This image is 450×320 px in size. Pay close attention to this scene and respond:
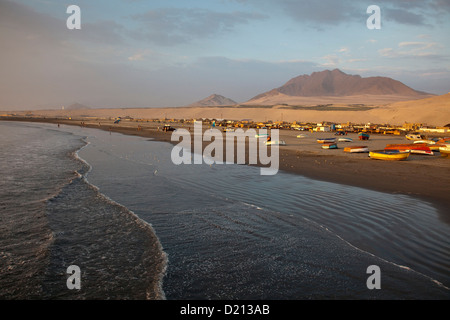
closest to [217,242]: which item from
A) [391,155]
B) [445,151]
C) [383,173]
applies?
[383,173]

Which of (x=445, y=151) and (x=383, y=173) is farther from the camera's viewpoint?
(x=445, y=151)

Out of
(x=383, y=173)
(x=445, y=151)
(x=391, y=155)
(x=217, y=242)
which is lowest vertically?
(x=217, y=242)

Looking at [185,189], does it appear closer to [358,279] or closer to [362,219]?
[362,219]

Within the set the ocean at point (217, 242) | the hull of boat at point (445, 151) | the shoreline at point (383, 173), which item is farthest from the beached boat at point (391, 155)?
the ocean at point (217, 242)

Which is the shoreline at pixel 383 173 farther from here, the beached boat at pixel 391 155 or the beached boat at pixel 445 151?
the beached boat at pixel 445 151

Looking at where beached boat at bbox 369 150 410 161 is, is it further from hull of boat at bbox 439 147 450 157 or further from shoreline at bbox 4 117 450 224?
hull of boat at bbox 439 147 450 157

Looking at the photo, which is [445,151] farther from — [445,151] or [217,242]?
[217,242]
